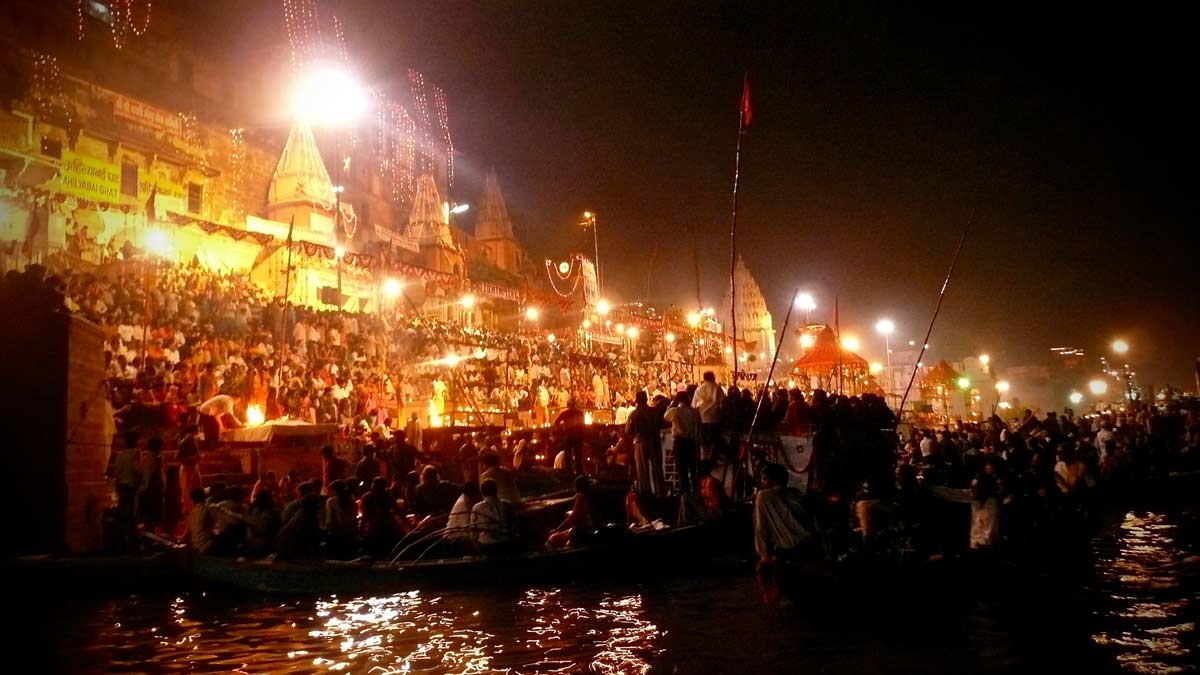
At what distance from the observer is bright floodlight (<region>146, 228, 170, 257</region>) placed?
96.6 ft

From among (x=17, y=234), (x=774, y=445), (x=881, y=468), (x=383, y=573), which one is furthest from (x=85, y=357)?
(x=17, y=234)

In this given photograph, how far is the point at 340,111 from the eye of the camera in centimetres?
5241

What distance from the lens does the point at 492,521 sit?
37.0 feet

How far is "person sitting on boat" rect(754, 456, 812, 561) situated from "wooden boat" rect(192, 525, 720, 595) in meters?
2.92

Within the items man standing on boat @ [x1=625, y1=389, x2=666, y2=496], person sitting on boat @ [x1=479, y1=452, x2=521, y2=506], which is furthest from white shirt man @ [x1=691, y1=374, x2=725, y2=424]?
person sitting on boat @ [x1=479, y1=452, x2=521, y2=506]

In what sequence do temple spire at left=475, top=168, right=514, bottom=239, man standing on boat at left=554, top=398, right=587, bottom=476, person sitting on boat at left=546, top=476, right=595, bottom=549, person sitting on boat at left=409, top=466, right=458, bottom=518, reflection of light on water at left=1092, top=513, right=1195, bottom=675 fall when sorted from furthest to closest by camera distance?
temple spire at left=475, top=168, right=514, bottom=239 → man standing on boat at left=554, top=398, right=587, bottom=476 → person sitting on boat at left=409, top=466, right=458, bottom=518 → person sitting on boat at left=546, top=476, right=595, bottom=549 → reflection of light on water at left=1092, top=513, right=1195, bottom=675

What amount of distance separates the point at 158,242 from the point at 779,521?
2883cm

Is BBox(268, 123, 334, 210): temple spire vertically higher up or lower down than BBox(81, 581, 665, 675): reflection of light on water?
higher up

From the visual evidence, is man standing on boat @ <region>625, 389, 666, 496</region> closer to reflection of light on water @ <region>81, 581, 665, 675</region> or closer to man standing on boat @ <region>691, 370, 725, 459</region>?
man standing on boat @ <region>691, 370, 725, 459</region>

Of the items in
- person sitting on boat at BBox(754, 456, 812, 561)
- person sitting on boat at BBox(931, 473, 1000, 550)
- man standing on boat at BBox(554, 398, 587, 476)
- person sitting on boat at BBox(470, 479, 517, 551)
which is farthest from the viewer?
man standing on boat at BBox(554, 398, 587, 476)

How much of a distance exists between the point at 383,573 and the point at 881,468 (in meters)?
8.64

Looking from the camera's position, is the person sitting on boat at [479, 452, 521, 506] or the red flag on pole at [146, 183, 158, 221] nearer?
the person sitting on boat at [479, 452, 521, 506]

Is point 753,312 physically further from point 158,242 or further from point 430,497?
point 430,497

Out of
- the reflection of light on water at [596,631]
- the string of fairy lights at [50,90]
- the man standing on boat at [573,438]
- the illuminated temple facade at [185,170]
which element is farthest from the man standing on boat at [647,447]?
the string of fairy lights at [50,90]
